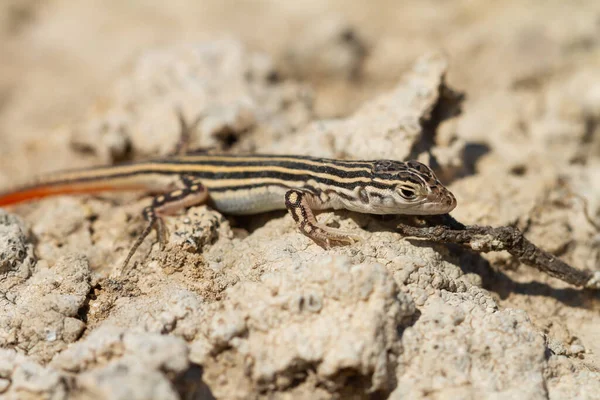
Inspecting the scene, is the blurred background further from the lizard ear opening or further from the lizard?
the lizard ear opening

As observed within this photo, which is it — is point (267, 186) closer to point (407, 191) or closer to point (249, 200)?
point (249, 200)

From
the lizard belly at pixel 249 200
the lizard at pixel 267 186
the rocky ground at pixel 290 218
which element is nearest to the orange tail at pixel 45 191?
the lizard at pixel 267 186

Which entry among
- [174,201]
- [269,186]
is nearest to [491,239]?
[269,186]

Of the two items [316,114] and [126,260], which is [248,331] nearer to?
[126,260]

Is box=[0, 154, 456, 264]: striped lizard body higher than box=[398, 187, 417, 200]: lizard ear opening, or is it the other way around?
box=[0, 154, 456, 264]: striped lizard body

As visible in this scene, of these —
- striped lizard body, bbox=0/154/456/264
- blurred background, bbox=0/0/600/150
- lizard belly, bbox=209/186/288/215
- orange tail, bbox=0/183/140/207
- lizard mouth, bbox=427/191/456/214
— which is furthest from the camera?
blurred background, bbox=0/0/600/150

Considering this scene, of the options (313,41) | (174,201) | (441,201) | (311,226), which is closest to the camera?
(441,201)

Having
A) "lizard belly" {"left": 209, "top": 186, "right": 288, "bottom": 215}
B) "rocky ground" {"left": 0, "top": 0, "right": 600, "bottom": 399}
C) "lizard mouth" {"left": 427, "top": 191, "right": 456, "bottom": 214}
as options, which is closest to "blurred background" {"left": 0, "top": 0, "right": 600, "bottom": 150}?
"rocky ground" {"left": 0, "top": 0, "right": 600, "bottom": 399}
